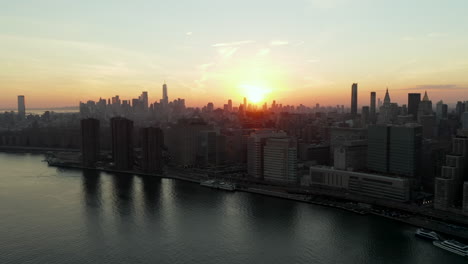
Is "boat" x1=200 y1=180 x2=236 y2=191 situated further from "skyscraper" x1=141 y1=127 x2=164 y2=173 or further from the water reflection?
"skyscraper" x1=141 y1=127 x2=164 y2=173

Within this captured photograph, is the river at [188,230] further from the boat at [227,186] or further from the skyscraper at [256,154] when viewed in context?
the skyscraper at [256,154]

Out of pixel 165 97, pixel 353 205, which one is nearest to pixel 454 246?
pixel 353 205

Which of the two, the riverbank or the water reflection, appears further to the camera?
the water reflection

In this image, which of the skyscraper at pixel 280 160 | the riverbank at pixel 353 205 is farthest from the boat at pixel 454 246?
the skyscraper at pixel 280 160

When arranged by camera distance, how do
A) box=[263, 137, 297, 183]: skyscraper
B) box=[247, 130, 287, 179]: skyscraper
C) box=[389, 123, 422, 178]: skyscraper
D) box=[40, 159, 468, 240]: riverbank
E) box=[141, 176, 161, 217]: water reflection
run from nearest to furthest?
box=[40, 159, 468, 240]: riverbank
box=[141, 176, 161, 217]: water reflection
box=[389, 123, 422, 178]: skyscraper
box=[263, 137, 297, 183]: skyscraper
box=[247, 130, 287, 179]: skyscraper

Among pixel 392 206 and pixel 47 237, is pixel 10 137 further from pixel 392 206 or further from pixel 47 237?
pixel 392 206

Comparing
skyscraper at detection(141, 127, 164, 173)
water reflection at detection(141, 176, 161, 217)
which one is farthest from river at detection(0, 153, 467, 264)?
skyscraper at detection(141, 127, 164, 173)
